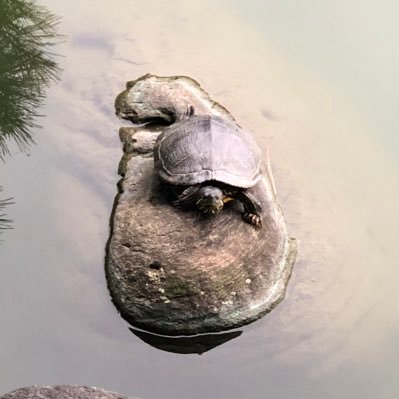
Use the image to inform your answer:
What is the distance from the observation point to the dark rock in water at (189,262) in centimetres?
393

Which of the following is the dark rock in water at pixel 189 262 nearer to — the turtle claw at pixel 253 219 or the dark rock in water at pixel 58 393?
the turtle claw at pixel 253 219

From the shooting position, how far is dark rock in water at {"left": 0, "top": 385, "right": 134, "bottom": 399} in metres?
2.98

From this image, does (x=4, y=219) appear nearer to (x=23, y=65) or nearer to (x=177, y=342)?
(x=177, y=342)

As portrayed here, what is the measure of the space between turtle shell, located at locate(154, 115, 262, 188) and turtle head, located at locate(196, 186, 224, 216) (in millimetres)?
69

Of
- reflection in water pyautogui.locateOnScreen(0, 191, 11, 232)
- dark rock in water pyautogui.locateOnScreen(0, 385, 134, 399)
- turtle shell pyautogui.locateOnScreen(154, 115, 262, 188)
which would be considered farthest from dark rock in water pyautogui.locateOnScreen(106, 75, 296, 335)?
dark rock in water pyautogui.locateOnScreen(0, 385, 134, 399)

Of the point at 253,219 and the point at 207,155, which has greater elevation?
the point at 207,155

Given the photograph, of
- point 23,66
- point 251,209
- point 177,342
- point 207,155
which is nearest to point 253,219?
point 251,209

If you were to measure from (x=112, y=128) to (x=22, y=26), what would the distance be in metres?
1.62

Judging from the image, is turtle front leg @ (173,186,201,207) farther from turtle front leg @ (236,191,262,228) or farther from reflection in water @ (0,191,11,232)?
reflection in water @ (0,191,11,232)

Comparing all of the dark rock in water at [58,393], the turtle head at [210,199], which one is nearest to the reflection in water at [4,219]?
the turtle head at [210,199]

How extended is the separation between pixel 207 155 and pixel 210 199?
30cm

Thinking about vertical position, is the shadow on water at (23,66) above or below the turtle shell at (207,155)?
above

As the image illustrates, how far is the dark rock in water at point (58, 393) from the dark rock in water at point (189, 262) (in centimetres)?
92

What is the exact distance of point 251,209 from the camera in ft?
14.0
